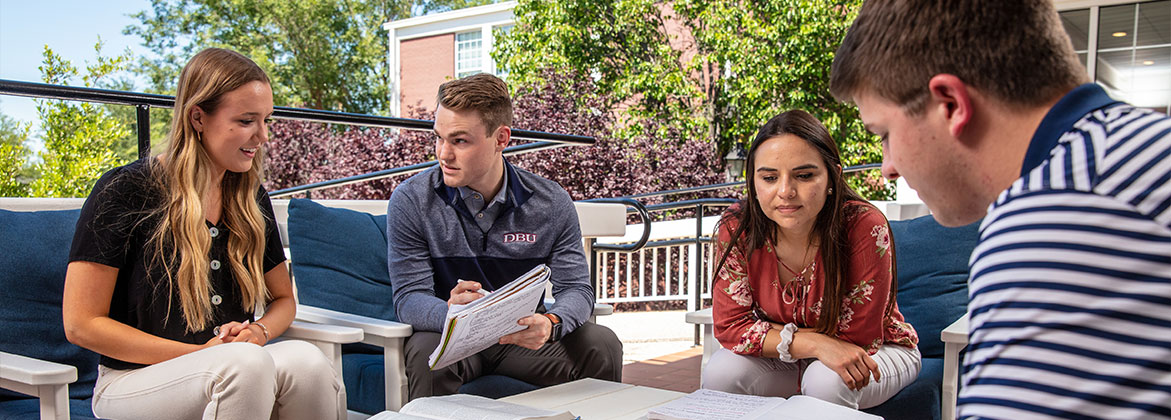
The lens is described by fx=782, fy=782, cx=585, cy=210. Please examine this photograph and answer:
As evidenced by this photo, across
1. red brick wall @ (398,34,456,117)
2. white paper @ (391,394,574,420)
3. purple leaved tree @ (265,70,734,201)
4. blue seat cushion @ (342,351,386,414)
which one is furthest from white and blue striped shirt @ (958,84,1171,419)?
red brick wall @ (398,34,456,117)

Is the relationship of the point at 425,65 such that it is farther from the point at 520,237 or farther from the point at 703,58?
the point at 520,237

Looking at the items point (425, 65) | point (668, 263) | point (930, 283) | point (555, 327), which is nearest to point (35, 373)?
point (555, 327)

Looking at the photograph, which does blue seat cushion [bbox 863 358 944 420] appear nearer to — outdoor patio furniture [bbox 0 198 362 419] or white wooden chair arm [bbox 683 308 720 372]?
white wooden chair arm [bbox 683 308 720 372]

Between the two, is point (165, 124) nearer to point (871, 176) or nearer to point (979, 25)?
point (871, 176)

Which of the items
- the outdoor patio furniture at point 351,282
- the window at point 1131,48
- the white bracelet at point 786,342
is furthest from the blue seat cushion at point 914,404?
the window at point 1131,48

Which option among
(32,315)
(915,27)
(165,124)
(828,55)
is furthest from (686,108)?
(165,124)

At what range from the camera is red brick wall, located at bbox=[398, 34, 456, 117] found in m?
17.0

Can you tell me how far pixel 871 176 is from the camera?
9.76 m

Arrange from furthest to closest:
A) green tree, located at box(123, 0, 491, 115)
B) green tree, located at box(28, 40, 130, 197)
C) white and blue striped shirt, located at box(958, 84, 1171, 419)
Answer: green tree, located at box(123, 0, 491, 115), green tree, located at box(28, 40, 130, 197), white and blue striped shirt, located at box(958, 84, 1171, 419)

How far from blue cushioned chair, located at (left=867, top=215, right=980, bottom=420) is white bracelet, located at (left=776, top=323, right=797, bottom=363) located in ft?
2.12

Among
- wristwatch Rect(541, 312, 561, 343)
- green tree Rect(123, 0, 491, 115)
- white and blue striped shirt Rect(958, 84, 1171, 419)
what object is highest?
green tree Rect(123, 0, 491, 115)

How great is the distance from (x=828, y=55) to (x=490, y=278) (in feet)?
27.8

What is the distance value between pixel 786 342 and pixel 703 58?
912 centimetres

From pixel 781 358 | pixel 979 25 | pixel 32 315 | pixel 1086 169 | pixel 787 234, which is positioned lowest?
pixel 781 358
